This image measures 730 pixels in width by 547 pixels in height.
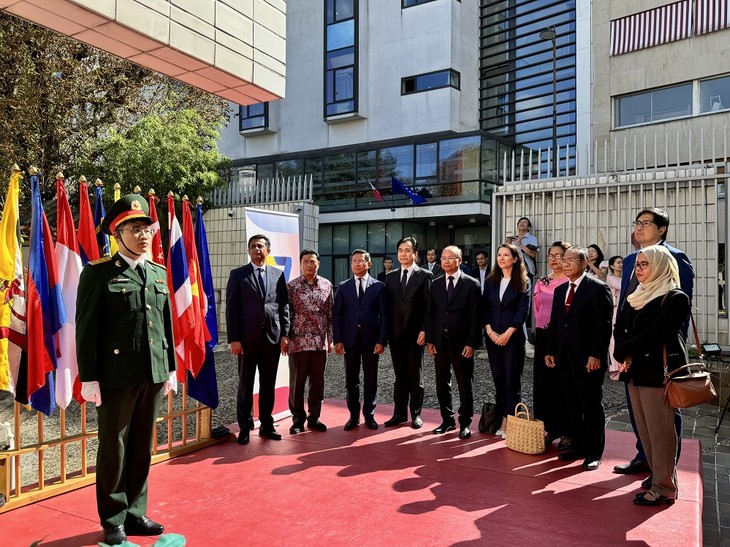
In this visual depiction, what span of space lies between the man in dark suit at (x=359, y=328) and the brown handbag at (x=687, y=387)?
2.75m

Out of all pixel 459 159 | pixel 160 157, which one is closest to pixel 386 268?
pixel 160 157

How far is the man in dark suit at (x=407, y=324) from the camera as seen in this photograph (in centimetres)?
582

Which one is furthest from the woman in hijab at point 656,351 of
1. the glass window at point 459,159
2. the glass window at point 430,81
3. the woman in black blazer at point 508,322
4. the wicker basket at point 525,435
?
the glass window at point 430,81

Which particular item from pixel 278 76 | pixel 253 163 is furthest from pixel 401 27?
pixel 278 76

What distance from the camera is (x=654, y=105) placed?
15.4 m

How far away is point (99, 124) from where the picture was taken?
12.2 metres

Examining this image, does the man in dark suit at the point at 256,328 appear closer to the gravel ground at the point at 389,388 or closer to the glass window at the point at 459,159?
the gravel ground at the point at 389,388

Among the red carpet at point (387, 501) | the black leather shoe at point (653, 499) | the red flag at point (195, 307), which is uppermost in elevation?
the red flag at point (195, 307)

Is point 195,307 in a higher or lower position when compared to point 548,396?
higher

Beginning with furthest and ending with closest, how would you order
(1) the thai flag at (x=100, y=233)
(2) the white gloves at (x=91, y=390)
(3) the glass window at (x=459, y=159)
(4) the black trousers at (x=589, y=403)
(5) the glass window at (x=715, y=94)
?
(3) the glass window at (x=459, y=159) < (5) the glass window at (x=715, y=94) < (4) the black trousers at (x=589, y=403) < (1) the thai flag at (x=100, y=233) < (2) the white gloves at (x=91, y=390)

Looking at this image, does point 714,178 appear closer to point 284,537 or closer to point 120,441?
point 284,537

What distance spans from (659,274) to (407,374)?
2804 millimetres

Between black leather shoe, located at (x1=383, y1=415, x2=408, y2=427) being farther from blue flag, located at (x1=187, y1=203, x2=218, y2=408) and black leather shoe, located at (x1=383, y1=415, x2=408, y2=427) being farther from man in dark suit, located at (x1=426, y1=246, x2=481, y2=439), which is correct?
blue flag, located at (x1=187, y1=203, x2=218, y2=408)

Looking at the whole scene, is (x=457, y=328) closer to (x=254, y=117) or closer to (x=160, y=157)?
(x=160, y=157)
